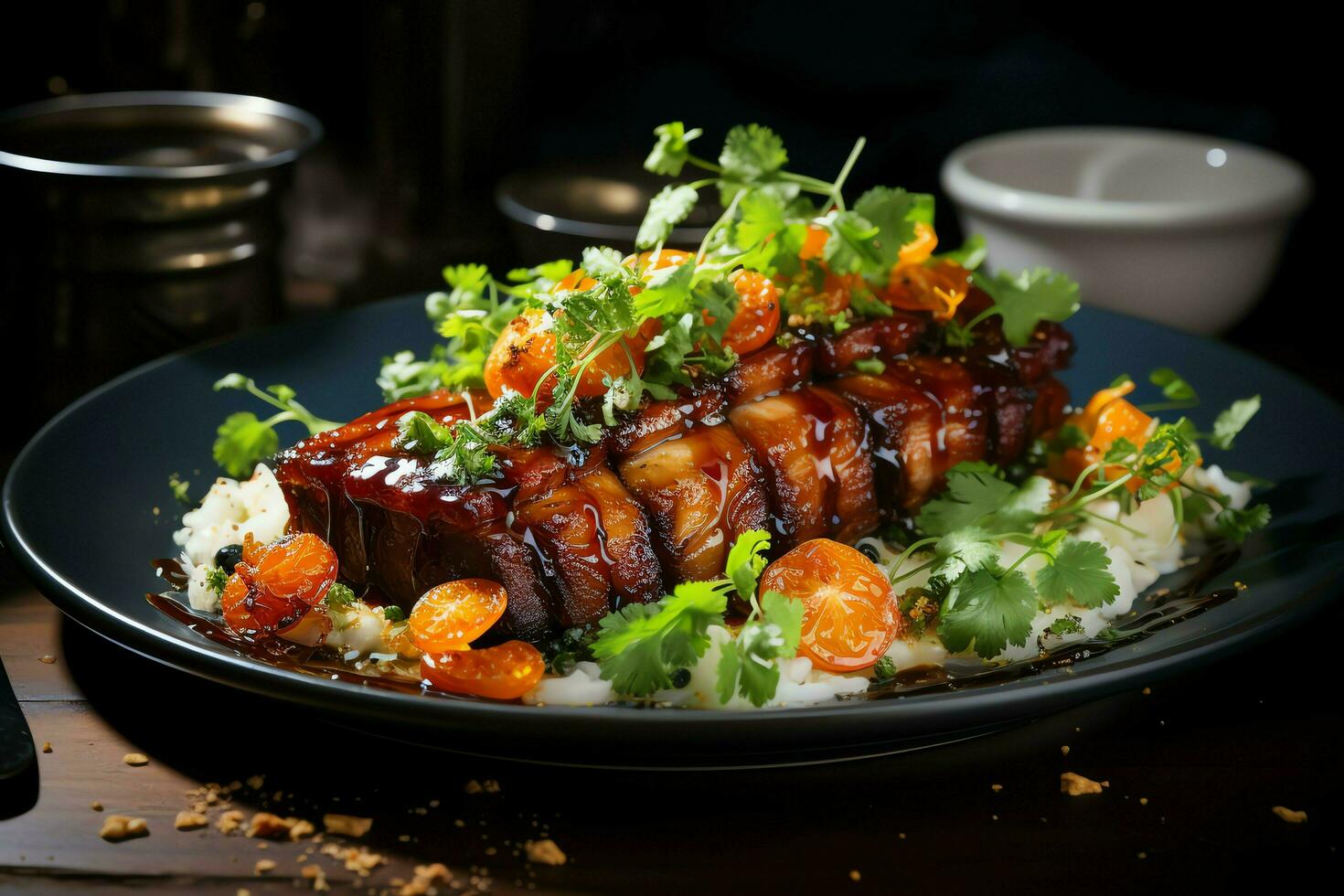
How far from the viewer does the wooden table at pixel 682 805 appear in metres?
1.84

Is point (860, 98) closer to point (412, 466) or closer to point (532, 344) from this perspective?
point (532, 344)

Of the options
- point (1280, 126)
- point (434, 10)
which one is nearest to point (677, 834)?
point (434, 10)

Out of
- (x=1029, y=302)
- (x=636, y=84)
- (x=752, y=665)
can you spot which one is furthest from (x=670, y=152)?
(x=636, y=84)

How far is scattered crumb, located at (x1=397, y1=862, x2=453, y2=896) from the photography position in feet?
5.82

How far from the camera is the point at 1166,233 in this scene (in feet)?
12.4

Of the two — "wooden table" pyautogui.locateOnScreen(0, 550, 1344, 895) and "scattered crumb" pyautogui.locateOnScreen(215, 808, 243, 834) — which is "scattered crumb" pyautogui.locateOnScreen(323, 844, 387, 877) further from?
"scattered crumb" pyautogui.locateOnScreen(215, 808, 243, 834)

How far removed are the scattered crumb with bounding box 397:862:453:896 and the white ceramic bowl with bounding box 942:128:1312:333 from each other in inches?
110

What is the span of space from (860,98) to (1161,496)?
2.93 meters

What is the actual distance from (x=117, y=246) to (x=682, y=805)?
2323 millimetres

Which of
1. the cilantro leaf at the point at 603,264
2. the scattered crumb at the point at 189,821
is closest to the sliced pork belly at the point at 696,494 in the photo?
the cilantro leaf at the point at 603,264

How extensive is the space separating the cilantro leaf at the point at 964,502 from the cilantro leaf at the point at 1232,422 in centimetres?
61

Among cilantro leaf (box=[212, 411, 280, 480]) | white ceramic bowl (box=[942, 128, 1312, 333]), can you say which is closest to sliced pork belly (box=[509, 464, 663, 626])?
cilantro leaf (box=[212, 411, 280, 480])

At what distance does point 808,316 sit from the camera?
2.83 m

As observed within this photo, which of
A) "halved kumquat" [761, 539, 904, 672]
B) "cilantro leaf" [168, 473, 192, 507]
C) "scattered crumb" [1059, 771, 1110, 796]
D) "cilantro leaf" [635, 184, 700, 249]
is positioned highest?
"cilantro leaf" [635, 184, 700, 249]
